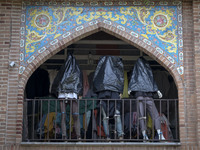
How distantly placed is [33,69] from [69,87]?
0.85 meters

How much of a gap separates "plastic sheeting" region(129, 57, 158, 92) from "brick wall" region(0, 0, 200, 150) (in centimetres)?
55

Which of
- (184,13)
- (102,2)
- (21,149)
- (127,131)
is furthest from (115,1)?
(21,149)

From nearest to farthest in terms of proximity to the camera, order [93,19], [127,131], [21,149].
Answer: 1. [21,149]
2. [93,19]
3. [127,131]

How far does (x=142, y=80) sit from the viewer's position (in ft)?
32.4

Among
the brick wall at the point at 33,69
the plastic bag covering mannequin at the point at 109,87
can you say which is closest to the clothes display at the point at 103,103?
the plastic bag covering mannequin at the point at 109,87

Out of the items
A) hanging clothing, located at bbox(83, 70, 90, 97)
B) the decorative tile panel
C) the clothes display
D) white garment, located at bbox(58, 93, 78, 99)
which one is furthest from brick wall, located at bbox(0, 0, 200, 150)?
hanging clothing, located at bbox(83, 70, 90, 97)

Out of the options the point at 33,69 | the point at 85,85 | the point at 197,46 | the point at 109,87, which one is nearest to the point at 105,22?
the point at 109,87

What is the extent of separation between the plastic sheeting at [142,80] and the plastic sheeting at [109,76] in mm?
256

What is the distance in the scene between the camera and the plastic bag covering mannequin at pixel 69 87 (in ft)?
31.9

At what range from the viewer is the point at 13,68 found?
31.1 feet

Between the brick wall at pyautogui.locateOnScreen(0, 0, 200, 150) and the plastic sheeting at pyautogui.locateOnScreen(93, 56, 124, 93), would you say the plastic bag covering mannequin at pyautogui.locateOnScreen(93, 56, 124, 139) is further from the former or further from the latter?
the brick wall at pyautogui.locateOnScreen(0, 0, 200, 150)

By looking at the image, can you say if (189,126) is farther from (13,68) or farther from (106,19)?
(13,68)

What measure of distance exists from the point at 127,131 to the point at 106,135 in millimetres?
1130

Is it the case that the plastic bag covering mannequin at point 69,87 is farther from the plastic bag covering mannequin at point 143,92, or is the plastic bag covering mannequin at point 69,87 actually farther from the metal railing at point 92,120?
the plastic bag covering mannequin at point 143,92
